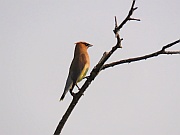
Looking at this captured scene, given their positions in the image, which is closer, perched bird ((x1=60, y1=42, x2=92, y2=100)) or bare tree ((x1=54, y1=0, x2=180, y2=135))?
bare tree ((x1=54, y1=0, x2=180, y2=135))

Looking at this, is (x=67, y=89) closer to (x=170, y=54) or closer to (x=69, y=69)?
(x=69, y=69)

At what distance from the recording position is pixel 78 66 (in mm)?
5652

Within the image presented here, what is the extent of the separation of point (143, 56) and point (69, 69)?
2.15m

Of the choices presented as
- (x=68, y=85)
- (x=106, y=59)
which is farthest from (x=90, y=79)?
(x=68, y=85)

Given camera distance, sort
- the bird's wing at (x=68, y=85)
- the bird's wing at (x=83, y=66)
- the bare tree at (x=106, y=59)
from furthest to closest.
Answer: the bird's wing at (x=83, y=66)
the bird's wing at (x=68, y=85)
the bare tree at (x=106, y=59)

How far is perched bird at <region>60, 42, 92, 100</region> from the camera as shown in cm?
550

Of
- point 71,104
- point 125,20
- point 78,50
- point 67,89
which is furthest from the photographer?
point 78,50

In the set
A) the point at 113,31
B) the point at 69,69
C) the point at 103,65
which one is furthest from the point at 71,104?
the point at 69,69

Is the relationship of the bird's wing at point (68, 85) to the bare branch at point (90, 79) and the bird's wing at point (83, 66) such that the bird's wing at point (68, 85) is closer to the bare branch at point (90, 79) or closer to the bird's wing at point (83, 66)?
the bird's wing at point (83, 66)

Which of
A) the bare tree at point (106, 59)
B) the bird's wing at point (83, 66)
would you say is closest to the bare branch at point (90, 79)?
the bare tree at point (106, 59)

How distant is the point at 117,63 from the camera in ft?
13.0

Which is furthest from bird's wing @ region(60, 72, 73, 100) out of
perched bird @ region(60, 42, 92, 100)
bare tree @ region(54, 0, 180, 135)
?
bare tree @ region(54, 0, 180, 135)

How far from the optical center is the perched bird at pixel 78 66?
18.0 feet

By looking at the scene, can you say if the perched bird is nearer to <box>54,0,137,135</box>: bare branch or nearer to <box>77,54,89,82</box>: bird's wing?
<box>77,54,89,82</box>: bird's wing
